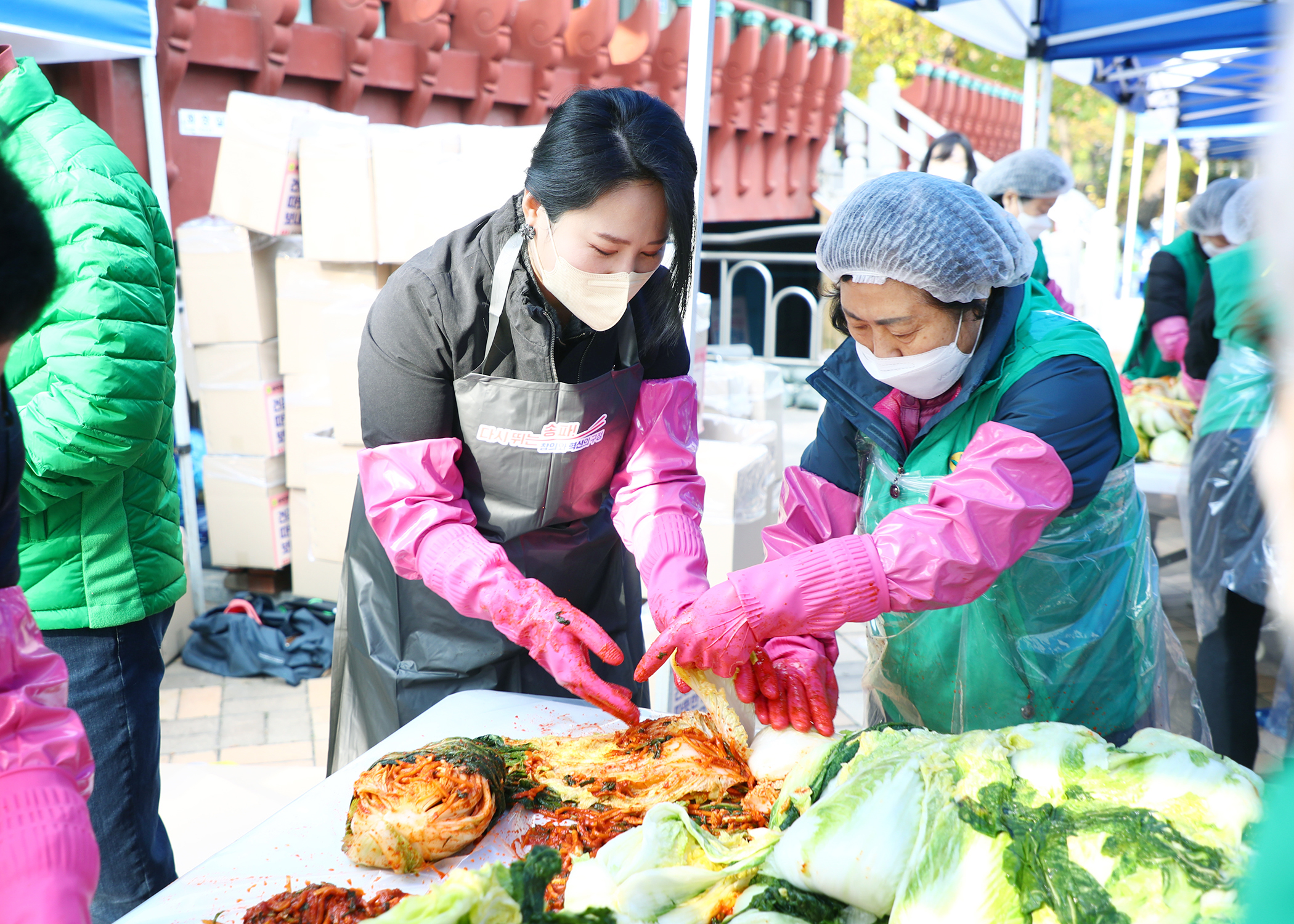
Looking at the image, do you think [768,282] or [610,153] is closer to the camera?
[610,153]

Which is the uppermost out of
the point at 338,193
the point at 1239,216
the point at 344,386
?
the point at 338,193

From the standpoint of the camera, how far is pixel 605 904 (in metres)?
1.30

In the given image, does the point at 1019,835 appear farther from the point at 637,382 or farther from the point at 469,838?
the point at 637,382

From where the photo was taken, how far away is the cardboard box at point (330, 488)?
4516mm

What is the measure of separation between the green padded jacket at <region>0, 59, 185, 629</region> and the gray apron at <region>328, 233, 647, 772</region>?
1.62 ft

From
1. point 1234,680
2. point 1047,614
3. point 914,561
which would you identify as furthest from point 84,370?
point 1234,680

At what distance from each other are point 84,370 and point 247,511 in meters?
3.09

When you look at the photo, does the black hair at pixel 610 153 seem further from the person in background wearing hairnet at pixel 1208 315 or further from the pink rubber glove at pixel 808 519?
the person in background wearing hairnet at pixel 1208 315

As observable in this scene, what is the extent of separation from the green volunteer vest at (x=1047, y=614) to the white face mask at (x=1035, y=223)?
9.35 feet

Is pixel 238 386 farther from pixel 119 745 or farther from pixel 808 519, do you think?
pixel 808 519

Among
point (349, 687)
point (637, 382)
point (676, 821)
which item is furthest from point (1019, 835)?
point (349, 687)

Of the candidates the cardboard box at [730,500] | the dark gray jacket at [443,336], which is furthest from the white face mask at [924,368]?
the cardboard box at [730,500]

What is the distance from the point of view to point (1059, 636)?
6.25ft

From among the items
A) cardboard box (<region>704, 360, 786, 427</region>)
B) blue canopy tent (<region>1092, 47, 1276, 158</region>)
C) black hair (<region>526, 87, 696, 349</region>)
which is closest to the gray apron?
black hair (<region>526, 87, 696, 349</region>)
